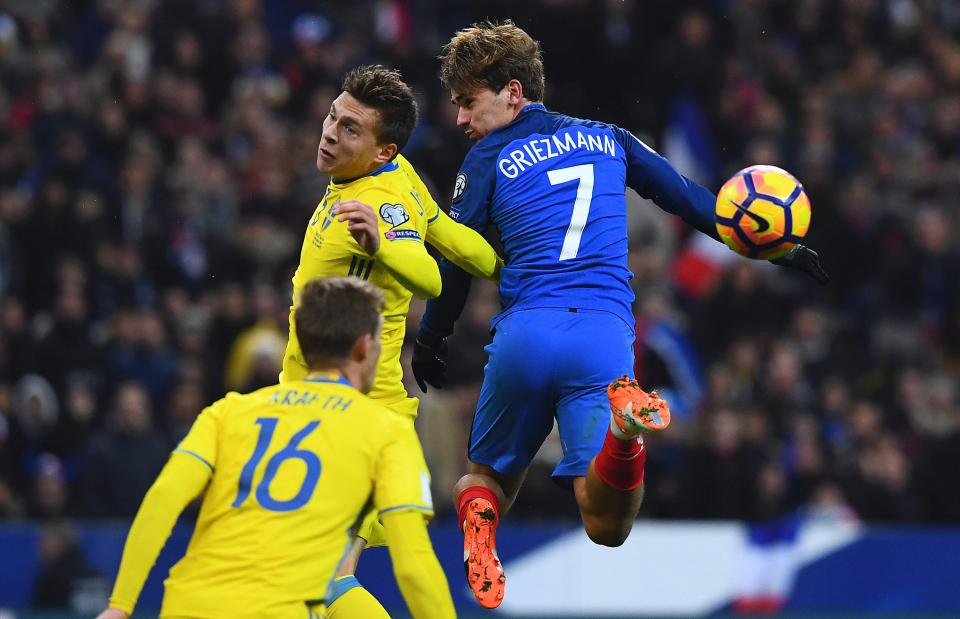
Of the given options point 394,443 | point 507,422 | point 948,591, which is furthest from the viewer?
point 948,591

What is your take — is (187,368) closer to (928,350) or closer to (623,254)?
(623,254)

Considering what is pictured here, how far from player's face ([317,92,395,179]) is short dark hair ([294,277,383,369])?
1.38 m

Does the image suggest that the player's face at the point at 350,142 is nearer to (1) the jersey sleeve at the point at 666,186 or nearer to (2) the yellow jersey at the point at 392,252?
(2) the yellow jersey at the point at 392,252

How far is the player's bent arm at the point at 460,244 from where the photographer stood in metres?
6.96

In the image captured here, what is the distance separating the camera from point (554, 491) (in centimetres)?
1327

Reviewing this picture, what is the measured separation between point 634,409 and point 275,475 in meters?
1.66

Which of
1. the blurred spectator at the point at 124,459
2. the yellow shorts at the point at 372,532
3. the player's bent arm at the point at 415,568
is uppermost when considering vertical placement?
the player's bent arm at the point at 415,568

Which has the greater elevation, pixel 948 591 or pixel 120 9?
pixel 120 9

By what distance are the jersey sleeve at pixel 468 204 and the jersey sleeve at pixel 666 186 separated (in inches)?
25.8

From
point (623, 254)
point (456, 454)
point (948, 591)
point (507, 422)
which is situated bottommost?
point (948, 591)

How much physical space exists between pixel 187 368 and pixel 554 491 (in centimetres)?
309

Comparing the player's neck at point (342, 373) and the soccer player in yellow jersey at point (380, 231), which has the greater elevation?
the soccer player in yellow jersey at point (380, 231)

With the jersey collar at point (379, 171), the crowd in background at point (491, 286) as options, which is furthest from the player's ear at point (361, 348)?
the crowd in background at point (491, 286)

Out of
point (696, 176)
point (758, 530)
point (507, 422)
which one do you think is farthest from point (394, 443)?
point (696, 176)
